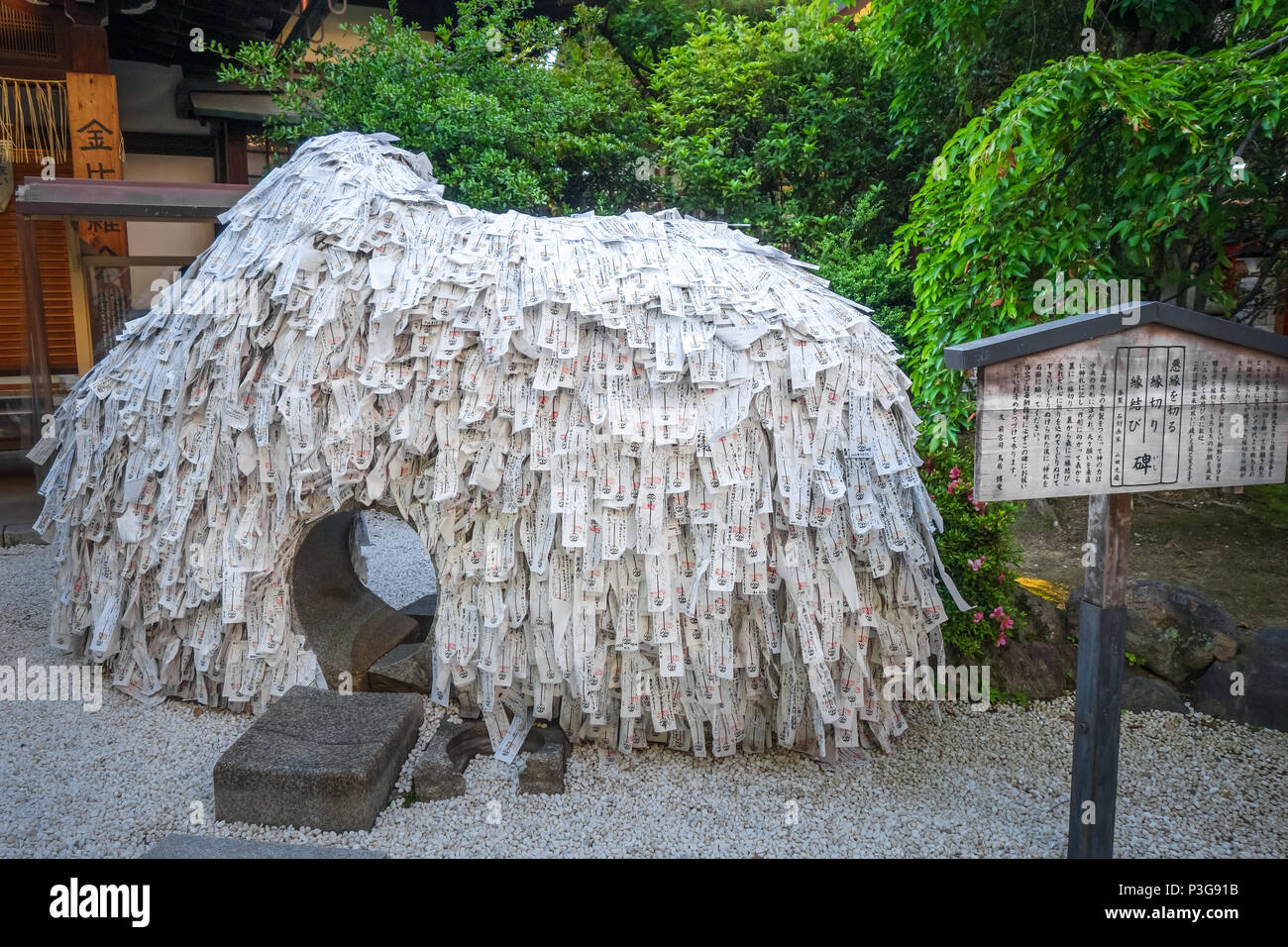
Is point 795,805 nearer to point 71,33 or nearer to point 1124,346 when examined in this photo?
point 1124,346

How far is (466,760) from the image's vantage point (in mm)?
4559

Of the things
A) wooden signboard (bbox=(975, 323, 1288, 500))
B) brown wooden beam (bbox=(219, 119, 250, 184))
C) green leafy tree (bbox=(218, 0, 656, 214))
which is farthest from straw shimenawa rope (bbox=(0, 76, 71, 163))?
wooden signboard (bbox=(975, 323, 1288, 500))

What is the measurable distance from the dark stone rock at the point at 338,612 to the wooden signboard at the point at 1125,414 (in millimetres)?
3915

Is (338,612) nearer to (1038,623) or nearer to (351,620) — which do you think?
(351,620)

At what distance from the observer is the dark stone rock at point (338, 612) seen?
5477mm

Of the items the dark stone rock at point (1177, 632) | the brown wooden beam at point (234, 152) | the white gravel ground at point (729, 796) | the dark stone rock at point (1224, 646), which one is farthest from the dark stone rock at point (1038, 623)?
the brown wooden beam at point (234, 152)

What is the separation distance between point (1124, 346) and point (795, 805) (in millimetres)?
2514

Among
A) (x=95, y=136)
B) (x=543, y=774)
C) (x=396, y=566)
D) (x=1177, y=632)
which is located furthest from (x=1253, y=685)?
(x=95, y=136)

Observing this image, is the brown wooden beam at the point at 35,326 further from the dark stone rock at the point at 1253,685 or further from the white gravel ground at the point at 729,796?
the dark stone rock at the point at 1253,685

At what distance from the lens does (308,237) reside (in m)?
4.71

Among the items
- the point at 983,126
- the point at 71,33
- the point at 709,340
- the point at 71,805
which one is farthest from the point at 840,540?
the point at 71,33

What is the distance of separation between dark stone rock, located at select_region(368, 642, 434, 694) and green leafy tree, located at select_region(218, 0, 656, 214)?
4.58 meters

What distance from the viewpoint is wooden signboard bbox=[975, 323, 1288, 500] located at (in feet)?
10.6

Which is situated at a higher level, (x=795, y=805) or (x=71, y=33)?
(x=71, y=33)
